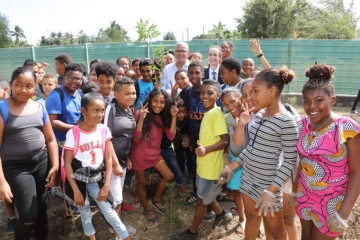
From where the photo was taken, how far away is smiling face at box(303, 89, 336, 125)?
1.99m

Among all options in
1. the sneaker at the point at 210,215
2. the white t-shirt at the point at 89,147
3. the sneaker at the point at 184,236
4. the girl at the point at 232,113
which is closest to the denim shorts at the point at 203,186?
the girl at the point at 232,113

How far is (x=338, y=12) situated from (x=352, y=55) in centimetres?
1680

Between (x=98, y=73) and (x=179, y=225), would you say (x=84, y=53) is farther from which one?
(x=179, y=225)

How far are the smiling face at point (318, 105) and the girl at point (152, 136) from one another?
64.0 inches

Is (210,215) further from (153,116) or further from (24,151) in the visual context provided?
(24,151)

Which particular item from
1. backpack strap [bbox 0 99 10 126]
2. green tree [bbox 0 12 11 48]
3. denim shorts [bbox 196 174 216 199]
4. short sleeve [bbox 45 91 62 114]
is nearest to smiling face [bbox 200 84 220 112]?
denim shorts [bbox 196 174 216 199]

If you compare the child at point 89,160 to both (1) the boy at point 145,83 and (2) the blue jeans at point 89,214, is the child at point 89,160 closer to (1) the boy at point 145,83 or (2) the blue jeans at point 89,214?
(2) the blue jeans at point 89,214

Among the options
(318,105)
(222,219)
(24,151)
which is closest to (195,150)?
(222,219)

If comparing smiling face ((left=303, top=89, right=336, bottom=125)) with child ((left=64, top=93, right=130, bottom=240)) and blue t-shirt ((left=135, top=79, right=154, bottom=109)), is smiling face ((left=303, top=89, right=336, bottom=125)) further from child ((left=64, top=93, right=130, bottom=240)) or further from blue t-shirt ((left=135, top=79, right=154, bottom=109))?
blue t-shirt ((left=135, top=79, right=154, bottom=109))

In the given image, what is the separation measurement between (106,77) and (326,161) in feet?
8.32

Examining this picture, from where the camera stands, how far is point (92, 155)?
275cm

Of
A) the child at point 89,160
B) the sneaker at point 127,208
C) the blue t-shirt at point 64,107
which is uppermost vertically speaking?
the blue t-shirt at point 64,107

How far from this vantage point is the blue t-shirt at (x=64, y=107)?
10.2ft

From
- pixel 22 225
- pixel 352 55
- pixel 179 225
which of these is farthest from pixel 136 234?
pixel 352 55
